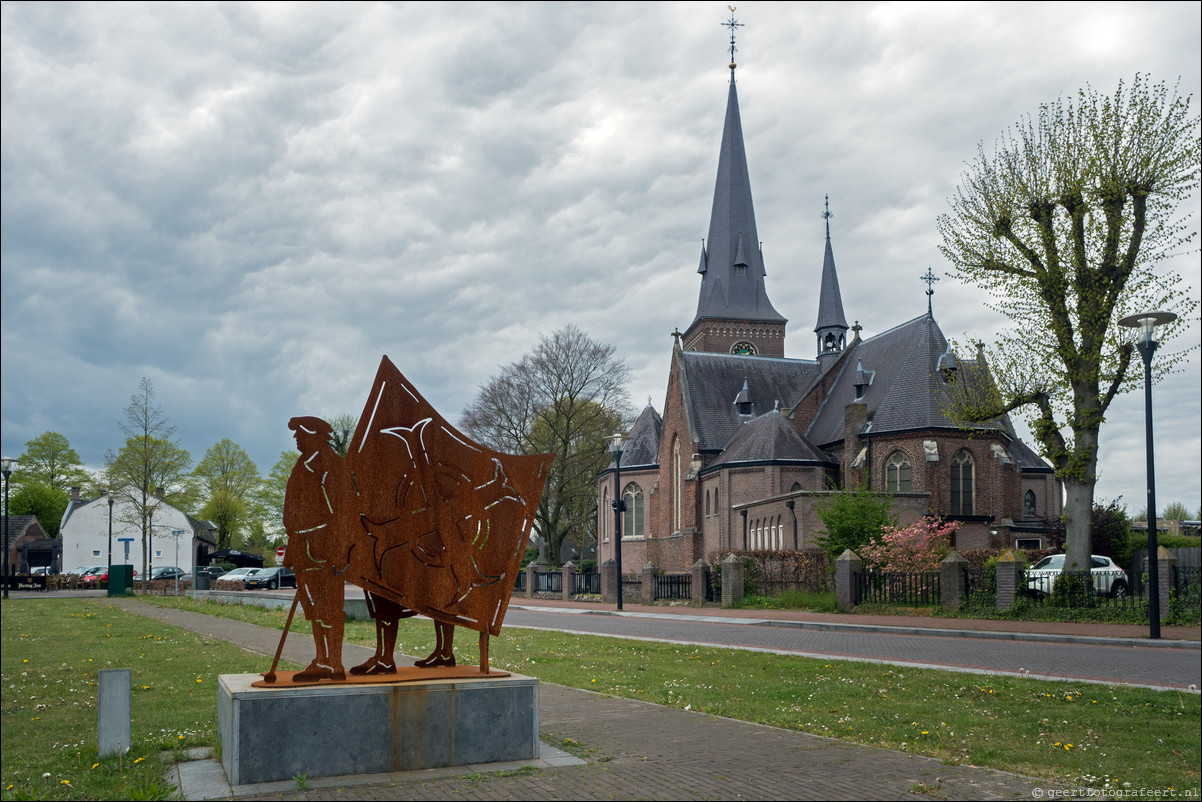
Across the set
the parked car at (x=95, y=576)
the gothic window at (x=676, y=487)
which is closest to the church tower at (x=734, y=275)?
the gothic window at (x=676, y=487)

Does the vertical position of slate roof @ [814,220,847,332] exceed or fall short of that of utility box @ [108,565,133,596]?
it exceeds it

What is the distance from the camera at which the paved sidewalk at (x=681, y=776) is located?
243 inches

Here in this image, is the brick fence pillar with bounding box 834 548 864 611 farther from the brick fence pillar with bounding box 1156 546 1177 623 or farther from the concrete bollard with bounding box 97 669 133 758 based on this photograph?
the concrete bollard with bounding box 97 669 133 758

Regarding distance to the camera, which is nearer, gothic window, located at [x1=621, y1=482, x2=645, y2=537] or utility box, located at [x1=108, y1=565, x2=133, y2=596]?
utility box, located at [x1=108, y1=565, x2=133, y2=596]

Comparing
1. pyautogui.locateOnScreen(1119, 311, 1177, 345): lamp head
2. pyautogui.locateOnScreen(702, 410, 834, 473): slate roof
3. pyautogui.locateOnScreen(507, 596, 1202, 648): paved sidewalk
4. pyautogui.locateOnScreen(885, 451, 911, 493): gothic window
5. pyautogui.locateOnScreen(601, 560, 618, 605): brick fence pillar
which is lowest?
pyautogui.locateOnScreen(601, 560, 618, 605): brick fence pillar

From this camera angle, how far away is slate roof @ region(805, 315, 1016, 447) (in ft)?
147

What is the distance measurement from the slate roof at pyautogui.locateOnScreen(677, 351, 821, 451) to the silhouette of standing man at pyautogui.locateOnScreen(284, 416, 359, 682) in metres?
46.1

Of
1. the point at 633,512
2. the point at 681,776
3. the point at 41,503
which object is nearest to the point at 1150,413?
the point at 681,776

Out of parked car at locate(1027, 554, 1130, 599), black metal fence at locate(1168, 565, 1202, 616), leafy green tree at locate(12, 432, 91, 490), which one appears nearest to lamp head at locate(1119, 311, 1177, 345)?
black metal fence at locate(1168, 565, 1202, 616)

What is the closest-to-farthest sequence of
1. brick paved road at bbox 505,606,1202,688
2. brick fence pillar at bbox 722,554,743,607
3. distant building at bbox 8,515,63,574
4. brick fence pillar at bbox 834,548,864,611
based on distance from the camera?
brick paved road at bbox 505,606,1202,688
brick fence pillar at bbox 834,548,864,611
brick fence pillar at bbox 722,554,743,607
distant building at bbox 8,515,63,574

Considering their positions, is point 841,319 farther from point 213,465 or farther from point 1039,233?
point 213,465

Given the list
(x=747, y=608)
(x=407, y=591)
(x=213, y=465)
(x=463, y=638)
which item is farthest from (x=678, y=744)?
(x=213, y=465)

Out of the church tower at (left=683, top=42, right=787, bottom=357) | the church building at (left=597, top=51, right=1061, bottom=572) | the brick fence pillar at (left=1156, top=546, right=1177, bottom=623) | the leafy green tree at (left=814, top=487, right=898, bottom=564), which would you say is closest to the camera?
the brick fence pillar at (left=1156, top=546, right=1177, bottom=623)

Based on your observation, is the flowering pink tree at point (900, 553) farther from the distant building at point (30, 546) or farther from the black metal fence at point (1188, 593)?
the distant building at point (30, 546)
